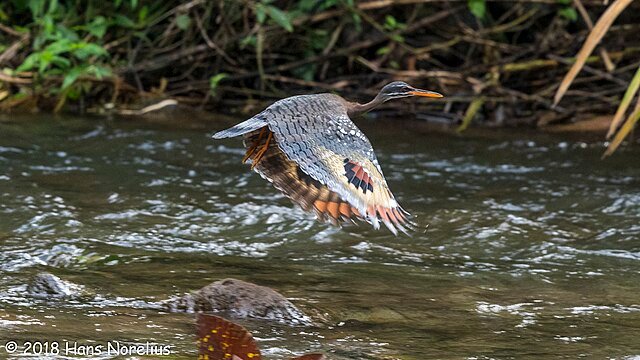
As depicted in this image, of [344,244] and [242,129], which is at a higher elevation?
[242,129]

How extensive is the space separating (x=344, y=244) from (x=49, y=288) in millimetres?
1663

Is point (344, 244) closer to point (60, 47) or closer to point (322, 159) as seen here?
point (322, 159)

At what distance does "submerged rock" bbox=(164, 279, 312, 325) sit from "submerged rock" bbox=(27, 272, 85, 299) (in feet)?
1.30

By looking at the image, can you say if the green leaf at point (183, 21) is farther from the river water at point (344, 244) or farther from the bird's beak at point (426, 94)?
the bird's beak at point (426, 94)

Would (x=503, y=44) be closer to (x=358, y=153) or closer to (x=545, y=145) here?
(x=545, y=145)

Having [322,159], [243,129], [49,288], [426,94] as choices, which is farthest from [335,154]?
[49,288]

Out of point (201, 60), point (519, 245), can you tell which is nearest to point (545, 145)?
point (519, 245)

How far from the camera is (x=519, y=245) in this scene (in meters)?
5.18

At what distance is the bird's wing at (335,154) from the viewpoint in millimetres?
3643

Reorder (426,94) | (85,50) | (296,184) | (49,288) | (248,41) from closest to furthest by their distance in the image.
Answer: (49,288) → (296,184) → (426,94) → (85,50) → (248,41)

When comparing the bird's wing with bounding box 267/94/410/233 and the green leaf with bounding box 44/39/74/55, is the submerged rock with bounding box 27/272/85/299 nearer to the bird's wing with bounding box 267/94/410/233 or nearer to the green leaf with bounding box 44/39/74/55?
the bird's wing with bounding box 267/94/410/233

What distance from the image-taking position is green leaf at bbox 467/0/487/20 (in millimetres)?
7844

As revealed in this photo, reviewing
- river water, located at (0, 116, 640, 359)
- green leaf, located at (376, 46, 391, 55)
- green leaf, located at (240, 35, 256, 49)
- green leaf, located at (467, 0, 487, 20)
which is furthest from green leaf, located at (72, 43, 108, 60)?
green leaf, located at (467, 0, 487, 20)

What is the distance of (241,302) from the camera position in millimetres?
3803
